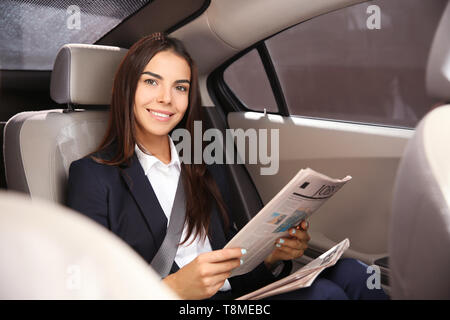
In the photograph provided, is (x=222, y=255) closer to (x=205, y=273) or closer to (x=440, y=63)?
(x=205, y=273)

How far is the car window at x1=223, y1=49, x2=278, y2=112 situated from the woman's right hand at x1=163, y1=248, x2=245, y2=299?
47.4 inches

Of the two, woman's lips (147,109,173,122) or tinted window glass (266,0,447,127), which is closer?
woman's lips (147,109,173,122)

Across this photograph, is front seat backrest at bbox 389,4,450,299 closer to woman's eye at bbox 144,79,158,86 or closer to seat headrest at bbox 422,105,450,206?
seat headrest at bbox 422,105,450,206

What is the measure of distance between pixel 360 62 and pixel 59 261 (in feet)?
6.69

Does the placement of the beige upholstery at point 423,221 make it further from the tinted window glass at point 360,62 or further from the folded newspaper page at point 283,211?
the tinted window glass at point 360,62

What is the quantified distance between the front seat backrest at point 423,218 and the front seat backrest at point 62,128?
3.16 feet

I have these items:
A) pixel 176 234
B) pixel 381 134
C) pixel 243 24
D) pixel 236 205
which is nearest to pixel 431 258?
pixel 176 234

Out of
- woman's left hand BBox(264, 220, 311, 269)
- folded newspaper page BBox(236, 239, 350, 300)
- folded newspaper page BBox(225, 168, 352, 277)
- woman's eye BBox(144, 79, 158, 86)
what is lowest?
folded newspaper page BBox(236, 239, 350, 300)

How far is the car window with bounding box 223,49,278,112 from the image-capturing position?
2.23 metres

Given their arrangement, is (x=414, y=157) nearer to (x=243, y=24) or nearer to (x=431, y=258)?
(x=431, y=258)

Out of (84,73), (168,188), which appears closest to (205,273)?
(168,188)

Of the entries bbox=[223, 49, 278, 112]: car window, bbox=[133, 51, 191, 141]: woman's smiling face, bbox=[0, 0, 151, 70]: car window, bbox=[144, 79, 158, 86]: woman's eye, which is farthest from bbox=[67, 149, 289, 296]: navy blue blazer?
bbox=[223, 49, 278, 112]: car window

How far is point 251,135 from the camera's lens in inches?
85.1

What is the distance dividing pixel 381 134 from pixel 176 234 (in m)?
0.82
